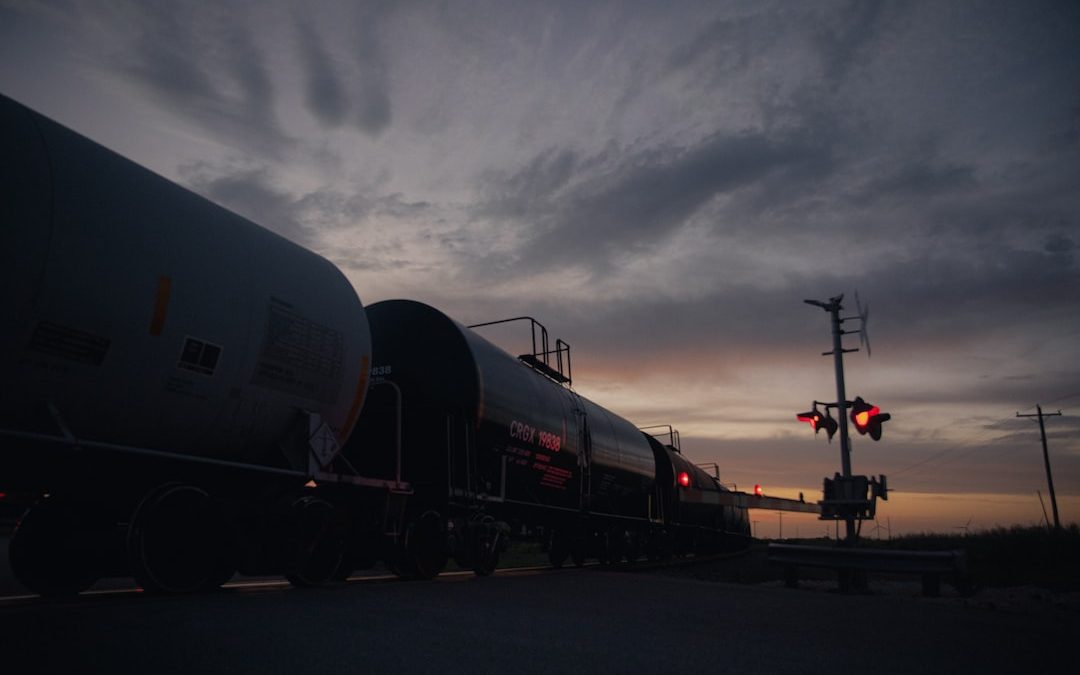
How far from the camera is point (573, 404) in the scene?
51.5 ft

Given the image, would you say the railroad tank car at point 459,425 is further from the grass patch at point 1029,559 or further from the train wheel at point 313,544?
the grass patch at point 1029,559

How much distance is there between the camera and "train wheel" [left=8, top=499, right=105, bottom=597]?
668cm

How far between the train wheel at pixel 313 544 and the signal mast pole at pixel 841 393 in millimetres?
9529

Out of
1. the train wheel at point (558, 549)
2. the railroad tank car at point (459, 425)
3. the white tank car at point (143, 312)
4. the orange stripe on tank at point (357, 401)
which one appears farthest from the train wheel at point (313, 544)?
the train wheel at point (558, 549)

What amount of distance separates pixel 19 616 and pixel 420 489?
6.29 metres

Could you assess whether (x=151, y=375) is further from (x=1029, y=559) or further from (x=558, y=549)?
(x=1029, y=559)

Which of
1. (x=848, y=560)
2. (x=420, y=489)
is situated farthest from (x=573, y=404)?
(x=848, y=560)

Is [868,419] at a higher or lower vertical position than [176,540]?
higher

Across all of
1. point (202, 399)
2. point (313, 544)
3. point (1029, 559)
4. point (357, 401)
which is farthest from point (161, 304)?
point (1029, 559)

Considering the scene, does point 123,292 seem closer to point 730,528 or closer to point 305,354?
point 305,354

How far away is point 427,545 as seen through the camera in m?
11.0

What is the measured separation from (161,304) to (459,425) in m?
5.66

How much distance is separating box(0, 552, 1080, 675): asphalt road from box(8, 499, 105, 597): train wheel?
0.31 m

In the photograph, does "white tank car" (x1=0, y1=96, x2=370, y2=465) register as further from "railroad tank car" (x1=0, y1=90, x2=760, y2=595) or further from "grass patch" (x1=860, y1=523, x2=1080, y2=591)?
"grass patch" (x1=860, y1=523, x2=1080, y2=591)
